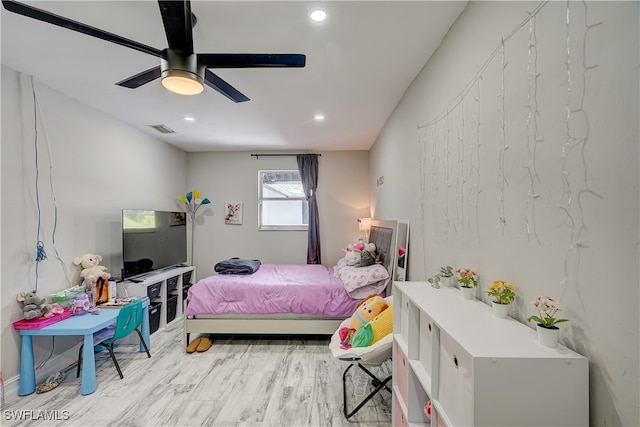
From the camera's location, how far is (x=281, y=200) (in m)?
5.07

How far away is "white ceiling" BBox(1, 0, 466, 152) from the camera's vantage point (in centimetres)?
157

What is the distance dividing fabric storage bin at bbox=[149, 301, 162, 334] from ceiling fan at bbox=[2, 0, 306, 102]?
280cm

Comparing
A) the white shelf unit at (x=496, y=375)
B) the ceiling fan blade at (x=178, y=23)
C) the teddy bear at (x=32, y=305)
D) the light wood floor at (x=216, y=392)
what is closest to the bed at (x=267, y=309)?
the light wood floor at (x=216, y=392)

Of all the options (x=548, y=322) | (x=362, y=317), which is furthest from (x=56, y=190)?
(x=548, y=322)

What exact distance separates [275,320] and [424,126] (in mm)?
2431

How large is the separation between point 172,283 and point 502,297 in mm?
3998

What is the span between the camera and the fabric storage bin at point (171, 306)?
3742mm

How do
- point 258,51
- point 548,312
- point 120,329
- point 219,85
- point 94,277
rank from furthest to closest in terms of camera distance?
1. point 94,277
2. point 120,329
3. point 258,51
4. point 219,85
5. point 548,312

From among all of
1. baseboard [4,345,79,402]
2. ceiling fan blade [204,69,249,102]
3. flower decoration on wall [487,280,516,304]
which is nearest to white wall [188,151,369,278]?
baseboard [4,345,79,402]

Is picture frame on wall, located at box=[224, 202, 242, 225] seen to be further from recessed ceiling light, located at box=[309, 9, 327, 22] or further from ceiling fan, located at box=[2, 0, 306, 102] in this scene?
recessed ceiling light, located at box=[309, 9, 327, 22]

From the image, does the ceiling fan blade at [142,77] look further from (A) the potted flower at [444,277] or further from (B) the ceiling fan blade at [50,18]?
(A) the potted flower at [444,277]

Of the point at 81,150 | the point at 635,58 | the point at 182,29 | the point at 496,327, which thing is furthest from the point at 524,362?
the point at 81,150

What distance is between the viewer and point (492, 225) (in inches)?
52.1

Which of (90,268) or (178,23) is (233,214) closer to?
(90,268)
